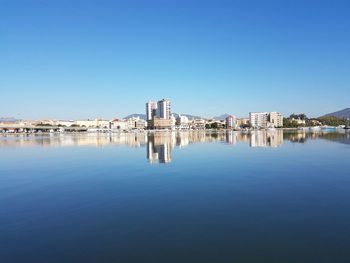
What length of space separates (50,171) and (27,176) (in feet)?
7.44

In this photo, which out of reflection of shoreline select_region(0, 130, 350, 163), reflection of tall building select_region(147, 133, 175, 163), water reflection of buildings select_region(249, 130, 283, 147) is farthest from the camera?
water reflection of buildings select_region(249, 130, 283, 147)

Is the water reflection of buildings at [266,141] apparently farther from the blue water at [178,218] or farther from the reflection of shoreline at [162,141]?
the blue water at [178,218]

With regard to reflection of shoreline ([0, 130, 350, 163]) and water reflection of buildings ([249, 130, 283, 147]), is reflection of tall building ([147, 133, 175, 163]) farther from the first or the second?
water reflection of buildings ([249, 130, 283, 147])

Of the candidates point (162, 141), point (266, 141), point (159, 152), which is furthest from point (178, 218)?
point (162, 141)

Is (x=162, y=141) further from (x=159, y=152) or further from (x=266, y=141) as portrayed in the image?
(x=159, y=152)

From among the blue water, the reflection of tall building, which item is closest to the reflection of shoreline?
the reflection of tall building

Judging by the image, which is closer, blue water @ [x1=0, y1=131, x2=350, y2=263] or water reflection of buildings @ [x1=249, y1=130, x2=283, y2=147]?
blue water @ [x1=0, y1=131, x2=350, y2=263]

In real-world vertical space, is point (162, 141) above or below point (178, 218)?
above

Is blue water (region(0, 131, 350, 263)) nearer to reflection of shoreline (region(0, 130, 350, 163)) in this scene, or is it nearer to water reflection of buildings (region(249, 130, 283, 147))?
reflection of shoreline (region(0, 130, 350, 163))

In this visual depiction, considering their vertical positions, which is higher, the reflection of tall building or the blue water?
the reflection of tall building

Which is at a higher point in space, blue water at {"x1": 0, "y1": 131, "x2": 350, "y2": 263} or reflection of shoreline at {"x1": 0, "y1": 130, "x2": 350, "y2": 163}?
reflection of shoreline at {"x1": 0, "y1": 130, "x2": 350, "y2": 163}

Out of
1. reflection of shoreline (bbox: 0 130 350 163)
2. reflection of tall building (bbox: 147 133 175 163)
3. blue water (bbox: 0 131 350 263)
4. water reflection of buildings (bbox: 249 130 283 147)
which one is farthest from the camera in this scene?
water reflection of buildings (bbox: 249 130 283 147)

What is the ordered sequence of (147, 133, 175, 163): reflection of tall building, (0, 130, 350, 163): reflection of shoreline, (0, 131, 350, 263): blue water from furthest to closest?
1. (0, 130, 350, 163): reflection of shoreline
2. (147, 133, 175, 163): reflection of tall building
3. (0, 131, 350, 263): blue water

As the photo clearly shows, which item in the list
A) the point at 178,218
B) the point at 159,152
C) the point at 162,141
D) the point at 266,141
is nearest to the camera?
the point at 178,218
